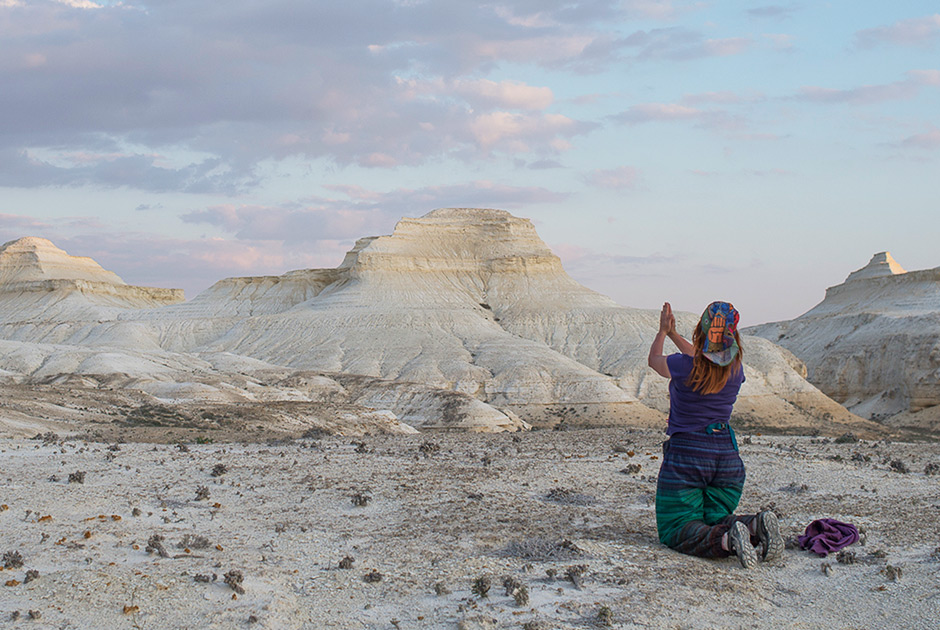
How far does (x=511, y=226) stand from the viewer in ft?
340

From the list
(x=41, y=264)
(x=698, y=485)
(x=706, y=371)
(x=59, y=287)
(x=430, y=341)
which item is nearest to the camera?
(x=706, y=371)

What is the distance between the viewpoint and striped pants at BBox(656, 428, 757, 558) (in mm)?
7734

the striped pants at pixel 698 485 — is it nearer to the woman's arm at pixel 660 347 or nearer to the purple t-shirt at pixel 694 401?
the purple t-shirt at pixel 694 401

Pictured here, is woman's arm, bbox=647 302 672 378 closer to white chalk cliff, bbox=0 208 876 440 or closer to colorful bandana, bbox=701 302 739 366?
colorful bandana, bbox=701 302 739 366

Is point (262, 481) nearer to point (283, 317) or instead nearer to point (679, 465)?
point (679, 465)

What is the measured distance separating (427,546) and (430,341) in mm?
61944

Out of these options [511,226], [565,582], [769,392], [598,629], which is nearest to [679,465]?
[565,582]

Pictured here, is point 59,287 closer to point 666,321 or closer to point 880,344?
point 880,344

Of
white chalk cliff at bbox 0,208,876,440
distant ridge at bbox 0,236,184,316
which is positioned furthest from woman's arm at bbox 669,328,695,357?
distant ridge at bbox 0,236,184,316

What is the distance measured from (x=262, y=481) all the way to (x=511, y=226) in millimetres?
92964

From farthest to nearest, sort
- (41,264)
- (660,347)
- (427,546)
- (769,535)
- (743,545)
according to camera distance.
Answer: (41,264) → (427,546) → (660,347) → (769,535) → (743,545)

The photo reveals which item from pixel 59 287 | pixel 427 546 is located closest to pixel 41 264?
pixel 59 287

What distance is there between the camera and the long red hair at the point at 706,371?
294 inches

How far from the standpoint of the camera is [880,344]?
→ 73125mm
